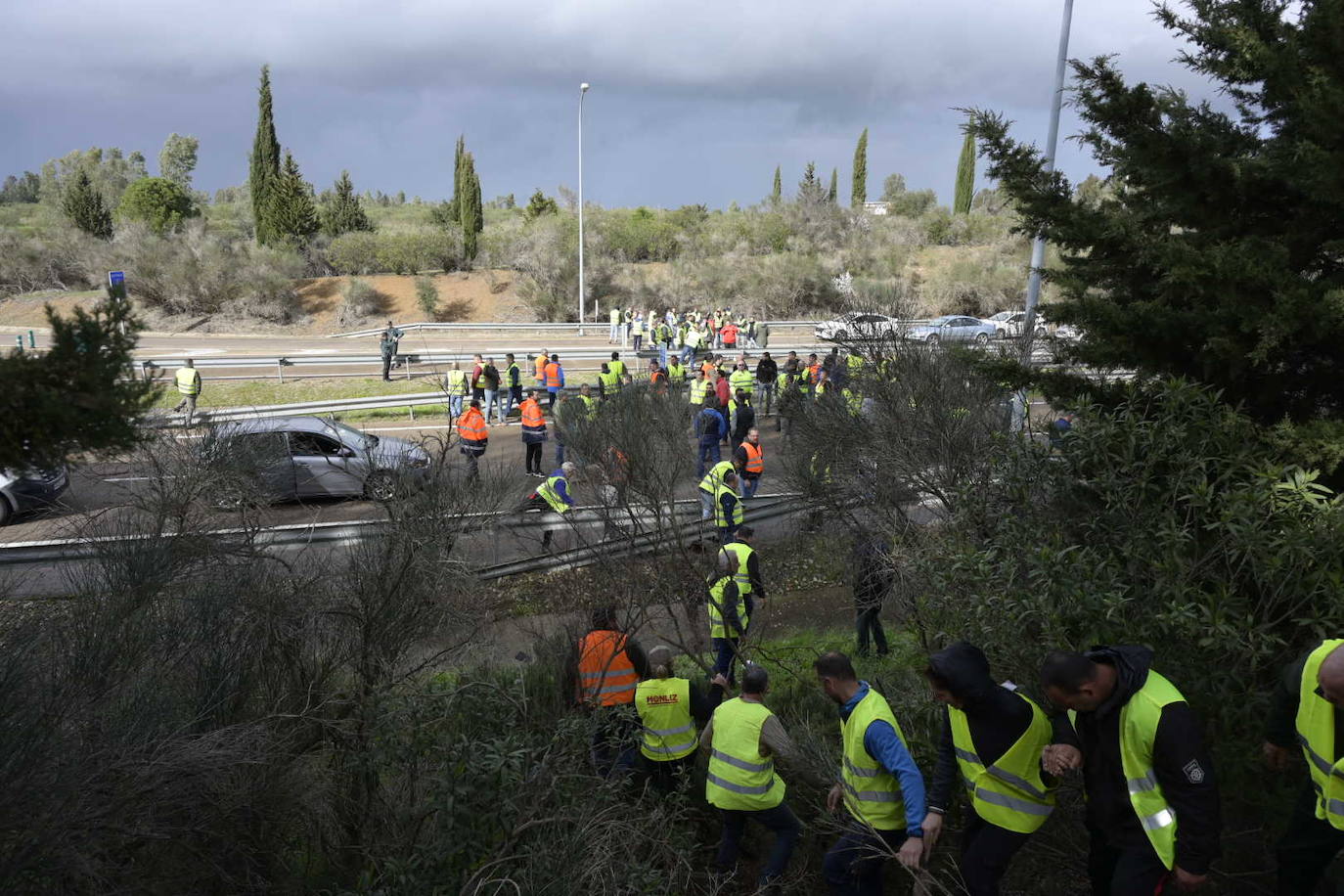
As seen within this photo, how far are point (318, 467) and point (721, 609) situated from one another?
8.88m

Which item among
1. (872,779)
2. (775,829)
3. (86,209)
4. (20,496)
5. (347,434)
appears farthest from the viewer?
(86,209)

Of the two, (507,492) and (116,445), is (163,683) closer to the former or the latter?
(116,445)

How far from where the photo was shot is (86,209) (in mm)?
48750

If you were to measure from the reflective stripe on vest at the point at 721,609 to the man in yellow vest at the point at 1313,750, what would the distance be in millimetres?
4135

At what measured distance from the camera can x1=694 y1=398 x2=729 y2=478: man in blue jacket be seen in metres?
15.3

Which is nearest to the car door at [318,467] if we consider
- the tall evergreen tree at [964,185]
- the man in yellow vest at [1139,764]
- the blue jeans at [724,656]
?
the blue jeans at [724,656]

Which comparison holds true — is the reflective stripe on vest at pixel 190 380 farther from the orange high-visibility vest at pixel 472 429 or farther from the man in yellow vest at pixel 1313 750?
the man in yellow vest at pixel 1313 750

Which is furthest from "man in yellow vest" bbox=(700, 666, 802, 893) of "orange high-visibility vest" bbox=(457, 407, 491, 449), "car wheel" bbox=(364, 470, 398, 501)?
"orange high-visibility vest" bbox=(457, 407, 491, 449)

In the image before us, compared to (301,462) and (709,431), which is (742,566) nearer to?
(709,431)

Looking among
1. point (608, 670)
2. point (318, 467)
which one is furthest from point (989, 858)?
point (318, 467)

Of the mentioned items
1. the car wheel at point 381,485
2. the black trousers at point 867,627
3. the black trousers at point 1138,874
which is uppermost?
the car wheel at point 381,485

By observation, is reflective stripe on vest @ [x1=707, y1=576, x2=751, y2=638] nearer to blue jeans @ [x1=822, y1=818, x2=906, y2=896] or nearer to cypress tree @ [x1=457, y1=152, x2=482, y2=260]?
blue jeans @ [x1=822, y1=818, x2=906, y2=896]

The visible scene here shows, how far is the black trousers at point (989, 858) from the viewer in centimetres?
403

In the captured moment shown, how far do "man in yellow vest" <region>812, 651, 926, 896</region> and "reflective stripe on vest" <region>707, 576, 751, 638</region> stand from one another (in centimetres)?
297
